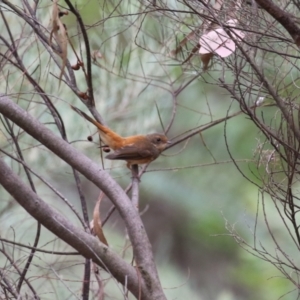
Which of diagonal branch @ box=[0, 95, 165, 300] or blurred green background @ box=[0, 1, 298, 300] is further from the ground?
blurred green background @ box=[0, 1, 298, 300]

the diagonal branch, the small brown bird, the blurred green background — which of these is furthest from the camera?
the blurred green background

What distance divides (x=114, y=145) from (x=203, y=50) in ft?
3.83

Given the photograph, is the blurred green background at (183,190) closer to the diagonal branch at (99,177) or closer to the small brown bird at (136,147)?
the small brown bird at (136,147)

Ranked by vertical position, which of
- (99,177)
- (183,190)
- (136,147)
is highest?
(183,190)

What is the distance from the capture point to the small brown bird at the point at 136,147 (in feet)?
8.70

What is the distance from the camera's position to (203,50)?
165cm

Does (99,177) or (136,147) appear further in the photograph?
(136,147)

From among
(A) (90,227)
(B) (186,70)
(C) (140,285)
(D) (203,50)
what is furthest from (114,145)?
(C) (140,285)

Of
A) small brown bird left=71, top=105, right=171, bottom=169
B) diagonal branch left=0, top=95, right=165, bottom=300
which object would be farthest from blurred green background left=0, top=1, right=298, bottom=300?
diagonal branch left=0, top=95, right=165, bottom=300

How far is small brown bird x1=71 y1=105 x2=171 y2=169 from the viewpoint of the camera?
2650 millimetres

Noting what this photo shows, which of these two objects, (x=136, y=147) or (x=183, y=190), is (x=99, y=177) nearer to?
(x=136, y=147)

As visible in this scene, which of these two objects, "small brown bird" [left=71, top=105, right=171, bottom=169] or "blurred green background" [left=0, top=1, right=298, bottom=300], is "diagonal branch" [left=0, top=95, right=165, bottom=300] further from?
"blurred green background" [left=0, top=1, right=298, bottom=300]

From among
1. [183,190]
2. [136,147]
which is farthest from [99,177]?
[183,190]

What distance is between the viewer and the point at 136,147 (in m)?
2.71
